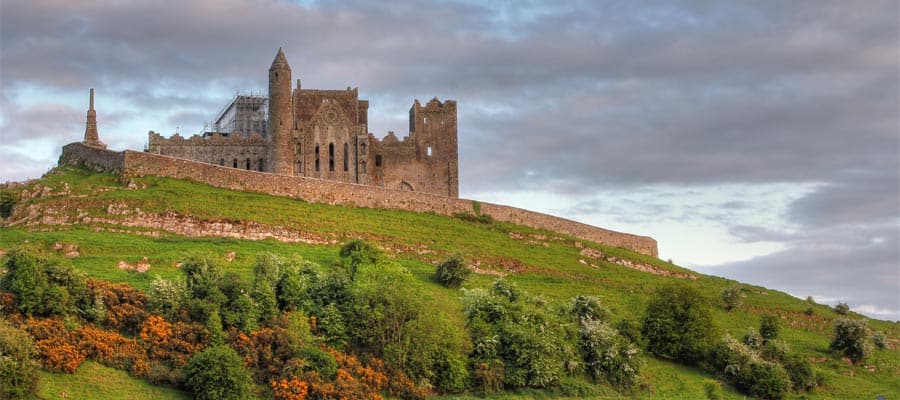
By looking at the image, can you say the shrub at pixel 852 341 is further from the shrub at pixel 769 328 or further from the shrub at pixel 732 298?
the shrub at pixel 732 298

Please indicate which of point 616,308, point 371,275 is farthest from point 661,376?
point 371,275

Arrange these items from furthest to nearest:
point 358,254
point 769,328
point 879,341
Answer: point 879,341
point 769,328
point 358,254

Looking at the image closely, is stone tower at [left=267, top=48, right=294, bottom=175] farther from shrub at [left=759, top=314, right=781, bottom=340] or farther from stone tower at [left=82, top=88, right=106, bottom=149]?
shrub at [left=759, top=314, right=781, bottom=340]

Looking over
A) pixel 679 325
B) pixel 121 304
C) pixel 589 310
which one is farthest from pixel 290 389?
pixel 679 325

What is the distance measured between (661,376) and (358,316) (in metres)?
17.9

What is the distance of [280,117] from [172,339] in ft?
145

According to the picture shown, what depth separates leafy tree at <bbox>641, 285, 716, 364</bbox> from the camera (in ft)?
207

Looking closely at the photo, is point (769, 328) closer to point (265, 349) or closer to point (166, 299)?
point (265, 349)

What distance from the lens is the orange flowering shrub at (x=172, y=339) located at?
46.6 meters

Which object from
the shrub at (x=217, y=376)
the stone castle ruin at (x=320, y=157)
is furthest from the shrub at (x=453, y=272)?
the shrub at (x=217, y=376)

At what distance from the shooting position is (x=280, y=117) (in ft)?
295

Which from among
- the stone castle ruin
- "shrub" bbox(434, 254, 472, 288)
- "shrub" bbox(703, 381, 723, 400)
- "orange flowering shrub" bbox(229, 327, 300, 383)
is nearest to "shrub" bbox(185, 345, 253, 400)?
"orange flowering shrub" bbox(229, 327, 300, 383)

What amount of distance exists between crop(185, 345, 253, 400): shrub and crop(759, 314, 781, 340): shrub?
3530 centimetres

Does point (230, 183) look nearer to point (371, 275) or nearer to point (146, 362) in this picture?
point (371, 275)
